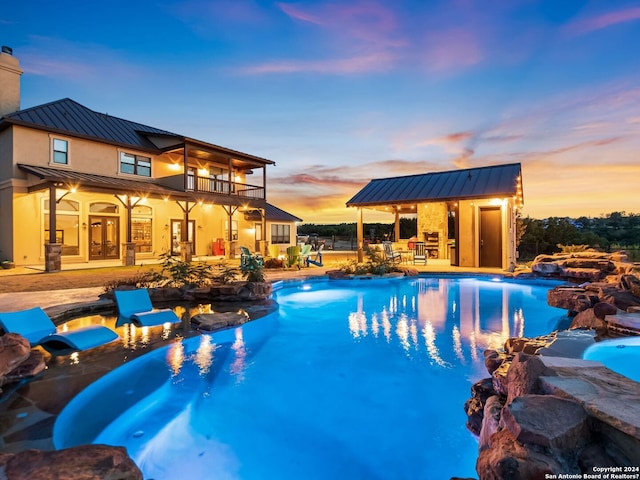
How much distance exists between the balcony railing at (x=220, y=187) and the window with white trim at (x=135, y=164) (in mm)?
2404

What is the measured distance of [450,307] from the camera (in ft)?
29.0

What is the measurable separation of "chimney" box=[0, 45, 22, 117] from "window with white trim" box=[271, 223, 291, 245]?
15474 mm

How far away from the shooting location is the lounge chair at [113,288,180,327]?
5.82 metres

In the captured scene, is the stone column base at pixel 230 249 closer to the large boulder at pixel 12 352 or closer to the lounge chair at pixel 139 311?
the lounge chair at pixel 139 311

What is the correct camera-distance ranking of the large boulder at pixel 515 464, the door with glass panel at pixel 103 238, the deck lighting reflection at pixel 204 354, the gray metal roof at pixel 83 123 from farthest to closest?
the door with glass panel at pixel 103 238, the gray metal roof at pixel 83 123, the deck lighting reflection at pixel 204 354, the large boulder at pixel 515 464

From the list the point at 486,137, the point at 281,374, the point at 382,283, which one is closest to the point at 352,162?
the point at 486,137

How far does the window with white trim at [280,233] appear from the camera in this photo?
85.1ft

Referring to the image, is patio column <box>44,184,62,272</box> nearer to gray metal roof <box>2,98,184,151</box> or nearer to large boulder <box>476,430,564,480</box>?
gray metal roof <box>2,98,184,151</box>

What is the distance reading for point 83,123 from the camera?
650 inches

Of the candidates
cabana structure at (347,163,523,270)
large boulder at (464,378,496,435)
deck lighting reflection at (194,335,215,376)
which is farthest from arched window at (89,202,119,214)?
large boulder at (464,378,496,435)

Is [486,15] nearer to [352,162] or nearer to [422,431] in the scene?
[422,431]

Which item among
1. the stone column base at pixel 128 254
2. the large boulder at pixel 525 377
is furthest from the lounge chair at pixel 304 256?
the large boulder at pixel 525 377

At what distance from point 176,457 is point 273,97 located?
1480 cm

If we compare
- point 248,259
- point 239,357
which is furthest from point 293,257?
point 239,357
